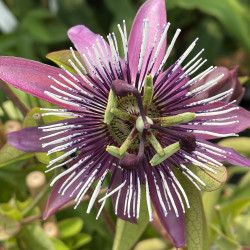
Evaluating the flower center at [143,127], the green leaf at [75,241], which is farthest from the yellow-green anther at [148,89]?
the green leaf at [75,241]

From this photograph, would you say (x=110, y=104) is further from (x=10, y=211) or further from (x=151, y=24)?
(x=10, y=211)

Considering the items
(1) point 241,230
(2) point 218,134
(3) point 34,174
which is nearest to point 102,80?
(2) point 218,134

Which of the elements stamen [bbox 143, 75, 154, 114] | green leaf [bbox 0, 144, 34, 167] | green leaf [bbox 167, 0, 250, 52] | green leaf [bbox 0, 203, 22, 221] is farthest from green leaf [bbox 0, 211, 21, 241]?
green leaf [bbox 167, 0, 250, 52]

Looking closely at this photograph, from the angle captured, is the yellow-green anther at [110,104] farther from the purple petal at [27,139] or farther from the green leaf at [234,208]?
the green leaf at [234,208]

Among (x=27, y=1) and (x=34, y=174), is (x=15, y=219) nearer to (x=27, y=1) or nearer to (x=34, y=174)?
(x=34, y=174)

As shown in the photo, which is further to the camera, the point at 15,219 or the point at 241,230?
the point at 241,230

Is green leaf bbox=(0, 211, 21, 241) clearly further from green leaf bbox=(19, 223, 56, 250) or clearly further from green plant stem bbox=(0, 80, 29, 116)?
green plant stem bbox=(0, 80, 29, 116)
